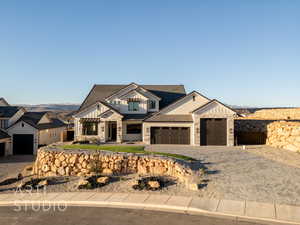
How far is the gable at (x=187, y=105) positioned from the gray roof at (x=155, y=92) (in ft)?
14.4

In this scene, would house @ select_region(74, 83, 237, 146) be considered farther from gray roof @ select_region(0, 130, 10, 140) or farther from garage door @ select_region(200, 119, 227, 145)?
gray roof @ select_region(0, 130, 10, 140)

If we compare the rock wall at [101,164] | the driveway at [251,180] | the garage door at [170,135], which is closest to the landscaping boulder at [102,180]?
the rock wall at [101,164]

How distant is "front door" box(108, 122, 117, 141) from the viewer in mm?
30438

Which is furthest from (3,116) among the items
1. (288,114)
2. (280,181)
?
(288,114)

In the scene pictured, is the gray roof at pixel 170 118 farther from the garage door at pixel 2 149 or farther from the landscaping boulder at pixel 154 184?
the garage door at pixel 2 149

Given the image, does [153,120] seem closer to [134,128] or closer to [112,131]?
[134,128]

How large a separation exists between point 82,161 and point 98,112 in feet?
40.2

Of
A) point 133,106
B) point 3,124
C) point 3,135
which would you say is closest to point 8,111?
point 3,124

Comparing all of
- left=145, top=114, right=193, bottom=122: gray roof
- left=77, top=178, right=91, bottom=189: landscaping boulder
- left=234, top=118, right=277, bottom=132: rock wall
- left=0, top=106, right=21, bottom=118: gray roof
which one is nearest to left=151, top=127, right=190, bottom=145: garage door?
left=145, top=114, right=193, bottom=122: gray roof

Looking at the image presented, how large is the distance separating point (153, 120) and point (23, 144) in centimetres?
2106

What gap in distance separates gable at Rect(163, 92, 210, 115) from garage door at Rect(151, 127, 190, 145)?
244 cm

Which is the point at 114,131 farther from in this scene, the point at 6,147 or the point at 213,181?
the point at 213,181

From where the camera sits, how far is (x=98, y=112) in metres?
29.3

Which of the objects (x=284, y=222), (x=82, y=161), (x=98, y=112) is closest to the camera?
(x=284, y=222)
